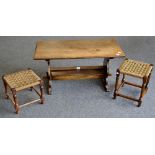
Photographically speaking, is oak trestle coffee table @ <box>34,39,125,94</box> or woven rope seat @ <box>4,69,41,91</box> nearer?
woven rope seat @ <box>4,69,41,91</box>

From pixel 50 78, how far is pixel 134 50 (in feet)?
6.33

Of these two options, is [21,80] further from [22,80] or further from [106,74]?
[106,74]

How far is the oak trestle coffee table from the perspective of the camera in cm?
280

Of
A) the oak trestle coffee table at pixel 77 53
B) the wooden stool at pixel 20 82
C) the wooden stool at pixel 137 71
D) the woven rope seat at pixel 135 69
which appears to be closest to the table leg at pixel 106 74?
the oak trestle coffee table at pixel 77 53

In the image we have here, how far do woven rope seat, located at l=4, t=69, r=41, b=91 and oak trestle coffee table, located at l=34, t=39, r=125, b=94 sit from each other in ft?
0.80

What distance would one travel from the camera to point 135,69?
2.77 metres

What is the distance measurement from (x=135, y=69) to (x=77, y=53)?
0.75 m

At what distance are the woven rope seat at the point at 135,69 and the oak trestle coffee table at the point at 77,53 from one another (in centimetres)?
15

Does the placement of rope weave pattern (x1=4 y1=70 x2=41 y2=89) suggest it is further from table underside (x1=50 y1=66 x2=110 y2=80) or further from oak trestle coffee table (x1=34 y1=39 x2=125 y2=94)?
table underside (x1=50 y1=66 x2=110 y2=80)

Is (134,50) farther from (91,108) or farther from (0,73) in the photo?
(0,73)

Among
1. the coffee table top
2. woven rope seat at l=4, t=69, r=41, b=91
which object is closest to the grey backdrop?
woven rope seat at l=4, t=69, r=41, b=91

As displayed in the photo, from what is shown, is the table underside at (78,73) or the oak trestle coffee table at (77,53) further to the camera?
the table underside at (78,73)

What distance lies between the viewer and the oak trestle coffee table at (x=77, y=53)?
2.80 m

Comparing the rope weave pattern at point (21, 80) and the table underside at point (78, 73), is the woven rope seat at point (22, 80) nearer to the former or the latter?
the rope weave pattern at point (21, 80)
